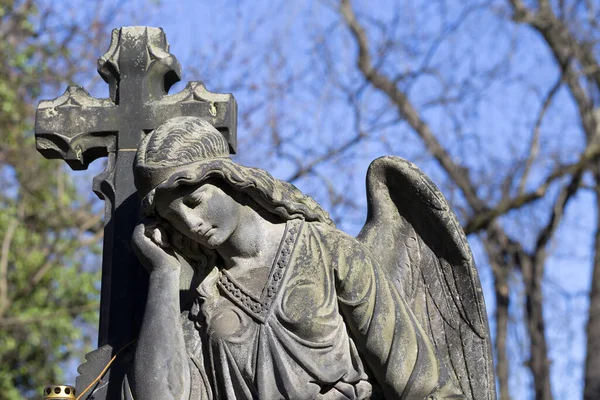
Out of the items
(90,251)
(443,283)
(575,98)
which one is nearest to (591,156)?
(575,98)

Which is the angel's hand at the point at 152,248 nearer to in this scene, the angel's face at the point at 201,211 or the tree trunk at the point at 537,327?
the angel's face at the point at 201,211

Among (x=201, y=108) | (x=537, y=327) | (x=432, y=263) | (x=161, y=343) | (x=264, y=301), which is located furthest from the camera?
(x=537, y=327)

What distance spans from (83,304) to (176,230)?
1047 cm

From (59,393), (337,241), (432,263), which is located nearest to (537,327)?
(432,263)

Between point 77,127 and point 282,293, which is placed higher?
point 77,127

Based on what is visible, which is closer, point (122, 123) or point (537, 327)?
point (122, 123)

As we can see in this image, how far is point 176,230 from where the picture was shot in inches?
198

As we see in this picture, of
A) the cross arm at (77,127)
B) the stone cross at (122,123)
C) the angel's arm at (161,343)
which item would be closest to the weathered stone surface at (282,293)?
the angel's arm at (161,343)

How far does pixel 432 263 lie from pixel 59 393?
1.69 meters

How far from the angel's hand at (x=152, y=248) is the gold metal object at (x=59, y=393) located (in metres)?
0.62

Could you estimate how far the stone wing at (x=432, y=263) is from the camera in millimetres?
5293

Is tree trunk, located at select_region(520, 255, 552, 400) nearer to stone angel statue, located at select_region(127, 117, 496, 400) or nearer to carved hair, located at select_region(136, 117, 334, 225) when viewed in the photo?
stone angel statue, located at select_region(127, 117, 496, 400)

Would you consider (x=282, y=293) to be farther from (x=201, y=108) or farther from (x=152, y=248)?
(x=201, y=108)

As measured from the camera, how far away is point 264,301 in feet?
16.2
